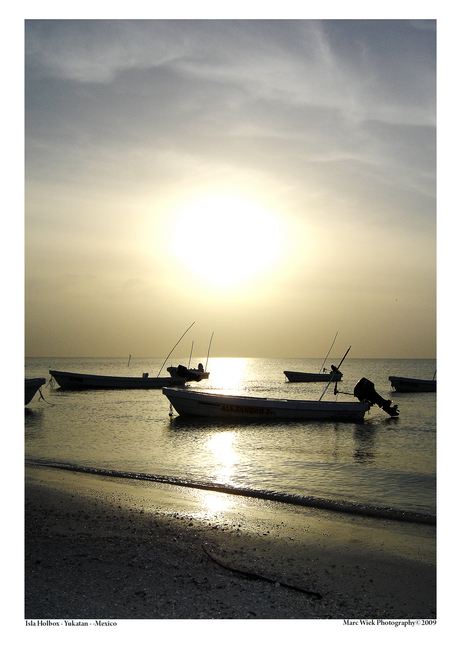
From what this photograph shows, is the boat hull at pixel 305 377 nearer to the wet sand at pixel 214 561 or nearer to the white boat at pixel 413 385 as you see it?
the white boat at pixel 413 385

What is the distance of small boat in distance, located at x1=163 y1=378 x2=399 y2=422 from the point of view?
23672mm

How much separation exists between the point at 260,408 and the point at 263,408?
16cm

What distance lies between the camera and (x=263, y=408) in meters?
23.8

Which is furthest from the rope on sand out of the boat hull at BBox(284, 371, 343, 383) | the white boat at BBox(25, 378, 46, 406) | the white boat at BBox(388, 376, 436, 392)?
the boat hull at BBox(284, 371, 343, 383)

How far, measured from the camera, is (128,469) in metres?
13.6

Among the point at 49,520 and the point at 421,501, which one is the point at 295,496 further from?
the point at 49,520

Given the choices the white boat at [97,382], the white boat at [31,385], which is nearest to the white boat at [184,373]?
the white boat at [97,382]

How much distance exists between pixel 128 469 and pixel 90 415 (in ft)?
52.4

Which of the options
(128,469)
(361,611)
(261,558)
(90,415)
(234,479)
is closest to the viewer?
(361,611)

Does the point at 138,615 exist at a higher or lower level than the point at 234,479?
higher

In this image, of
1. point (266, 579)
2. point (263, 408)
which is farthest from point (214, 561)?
point (263, 408)

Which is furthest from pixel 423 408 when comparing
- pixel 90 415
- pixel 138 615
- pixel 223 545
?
pixel 138 615

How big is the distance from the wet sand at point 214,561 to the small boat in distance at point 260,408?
13.6 m

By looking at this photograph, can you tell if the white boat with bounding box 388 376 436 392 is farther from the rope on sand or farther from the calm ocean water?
the rope on sand
